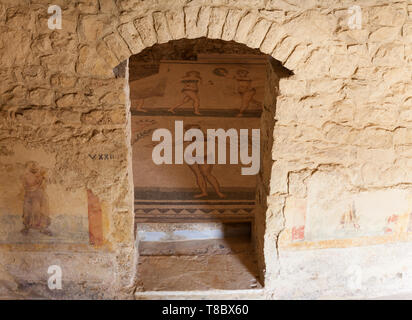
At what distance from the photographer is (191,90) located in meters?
7.23

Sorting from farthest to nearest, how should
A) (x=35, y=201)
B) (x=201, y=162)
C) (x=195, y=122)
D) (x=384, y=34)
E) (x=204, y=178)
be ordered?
1. (x=195, y=122)
2. (x=201, y=162)
3. (x=204, y=178)
4. (x=35, y=201)
5. (x=384, y=34)

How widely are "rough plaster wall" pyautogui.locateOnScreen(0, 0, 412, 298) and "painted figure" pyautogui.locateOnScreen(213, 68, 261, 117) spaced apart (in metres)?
3.54

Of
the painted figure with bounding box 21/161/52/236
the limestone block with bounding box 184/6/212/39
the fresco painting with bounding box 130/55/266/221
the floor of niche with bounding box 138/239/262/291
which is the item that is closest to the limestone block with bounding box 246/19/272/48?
the limestone block with bounding box 184/6/212/39

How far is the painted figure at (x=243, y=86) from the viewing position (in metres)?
7.04

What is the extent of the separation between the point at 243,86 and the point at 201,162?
258 cm

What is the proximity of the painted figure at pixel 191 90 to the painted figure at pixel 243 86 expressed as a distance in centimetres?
50

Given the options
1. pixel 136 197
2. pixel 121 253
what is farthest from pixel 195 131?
pixel 121 253

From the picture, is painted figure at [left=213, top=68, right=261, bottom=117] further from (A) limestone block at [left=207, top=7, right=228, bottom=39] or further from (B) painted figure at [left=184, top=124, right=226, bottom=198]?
(A) limestone block at [left=207, top=7, right=228, bottom=39]

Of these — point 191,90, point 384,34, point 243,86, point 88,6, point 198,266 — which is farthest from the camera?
point 243,86

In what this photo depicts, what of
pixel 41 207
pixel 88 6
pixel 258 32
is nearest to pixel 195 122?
pixel 41 207

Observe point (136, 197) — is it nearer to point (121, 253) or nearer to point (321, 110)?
point (121, 253)

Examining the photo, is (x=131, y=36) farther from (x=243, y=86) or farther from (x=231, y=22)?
(x=243, y=86)

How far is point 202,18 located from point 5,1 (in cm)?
131

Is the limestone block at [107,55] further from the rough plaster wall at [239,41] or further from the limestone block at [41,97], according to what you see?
the limestone block at [41,97]
